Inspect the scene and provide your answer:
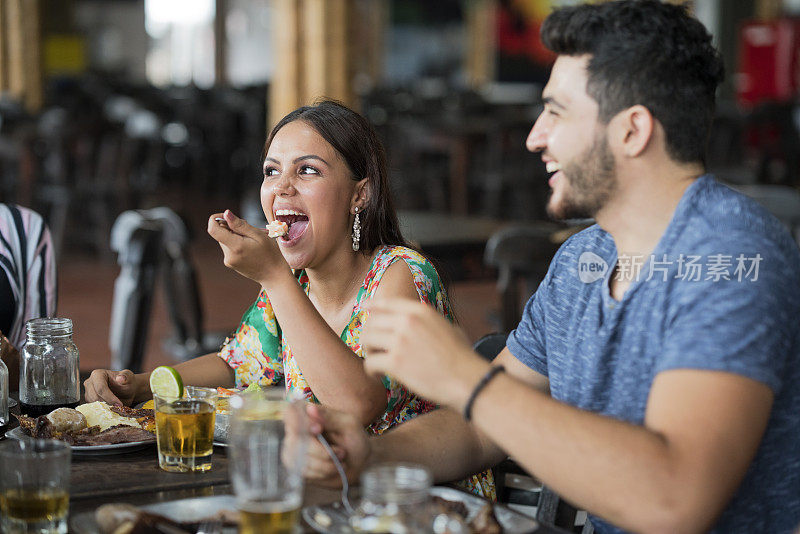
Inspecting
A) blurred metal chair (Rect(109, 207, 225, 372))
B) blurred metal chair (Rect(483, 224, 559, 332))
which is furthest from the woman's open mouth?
blurred metal chair (Rect(483, 224, 559, 332))

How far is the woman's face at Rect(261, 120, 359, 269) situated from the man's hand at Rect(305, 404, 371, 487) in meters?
0.55

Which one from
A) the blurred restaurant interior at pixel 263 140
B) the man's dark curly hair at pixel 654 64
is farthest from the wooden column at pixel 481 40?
the man's dark curly hair at pixel 654 64

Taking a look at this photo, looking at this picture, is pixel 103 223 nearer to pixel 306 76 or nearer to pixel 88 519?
pixel 306 76

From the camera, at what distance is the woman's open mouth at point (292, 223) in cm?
174

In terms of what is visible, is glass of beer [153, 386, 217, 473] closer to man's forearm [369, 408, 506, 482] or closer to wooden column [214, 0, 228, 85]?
man's forearm [369, 408, 506, 482]

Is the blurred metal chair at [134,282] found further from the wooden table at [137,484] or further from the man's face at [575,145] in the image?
the man's face at [575,145]

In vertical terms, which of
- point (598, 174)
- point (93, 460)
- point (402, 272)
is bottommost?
point (93, 460)

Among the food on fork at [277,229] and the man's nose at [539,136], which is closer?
the man's nose at [539,136]

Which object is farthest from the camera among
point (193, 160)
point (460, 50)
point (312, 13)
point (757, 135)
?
point (460, 50)

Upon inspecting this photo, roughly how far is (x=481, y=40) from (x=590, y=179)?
554 inches

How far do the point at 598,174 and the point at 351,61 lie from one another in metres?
6.26

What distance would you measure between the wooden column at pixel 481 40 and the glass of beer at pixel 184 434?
Answer: 14.0m

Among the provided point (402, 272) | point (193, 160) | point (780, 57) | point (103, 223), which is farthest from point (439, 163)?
point (402, 272)

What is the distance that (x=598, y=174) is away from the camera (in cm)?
128
